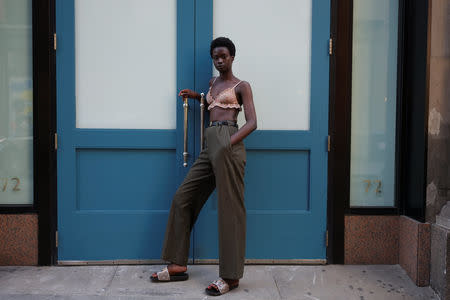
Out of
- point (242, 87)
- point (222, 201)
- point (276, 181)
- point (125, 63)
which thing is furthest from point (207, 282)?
point (125, 63)

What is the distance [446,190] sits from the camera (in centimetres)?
316

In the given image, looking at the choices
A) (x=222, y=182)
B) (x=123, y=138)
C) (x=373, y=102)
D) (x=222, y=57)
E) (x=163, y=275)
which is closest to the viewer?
(x=222, y=182)

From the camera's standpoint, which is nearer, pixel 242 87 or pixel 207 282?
pixel 242 87

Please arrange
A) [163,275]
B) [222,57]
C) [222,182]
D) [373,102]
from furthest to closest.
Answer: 1. [373,102]
2. [163,275]
3. [222,57]
4. [222,182]

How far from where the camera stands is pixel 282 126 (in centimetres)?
356

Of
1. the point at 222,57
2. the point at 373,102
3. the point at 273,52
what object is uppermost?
the point at 273,52

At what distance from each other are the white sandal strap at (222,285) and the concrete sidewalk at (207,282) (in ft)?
0.14

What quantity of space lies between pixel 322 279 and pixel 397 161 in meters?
1.25

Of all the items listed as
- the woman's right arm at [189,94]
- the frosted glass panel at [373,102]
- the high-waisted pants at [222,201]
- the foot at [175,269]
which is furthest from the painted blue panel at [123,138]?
the frosted glass panel at [373,102]

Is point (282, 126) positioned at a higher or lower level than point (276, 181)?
higher

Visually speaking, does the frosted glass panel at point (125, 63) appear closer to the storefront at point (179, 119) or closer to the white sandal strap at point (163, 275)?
the storefront at point (179, 119)

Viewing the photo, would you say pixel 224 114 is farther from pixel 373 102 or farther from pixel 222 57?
Answer: pixel 373 102

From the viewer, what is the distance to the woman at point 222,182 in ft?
9.65

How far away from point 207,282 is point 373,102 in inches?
83.4
